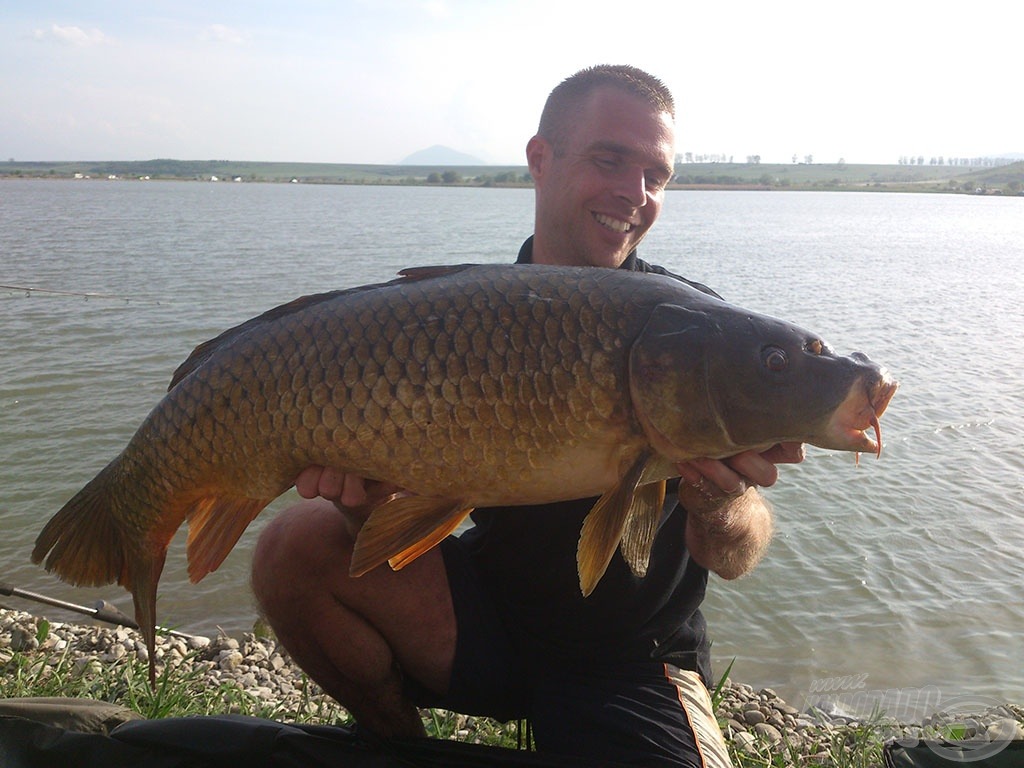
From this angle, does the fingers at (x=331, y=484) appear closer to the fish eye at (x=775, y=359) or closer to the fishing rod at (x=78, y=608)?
the fish eye at (x=775, y=359)

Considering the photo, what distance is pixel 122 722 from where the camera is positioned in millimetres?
2053

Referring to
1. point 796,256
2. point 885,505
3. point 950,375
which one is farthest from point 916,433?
point 796,256

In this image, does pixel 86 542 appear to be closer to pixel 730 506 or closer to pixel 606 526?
pixel 606 526

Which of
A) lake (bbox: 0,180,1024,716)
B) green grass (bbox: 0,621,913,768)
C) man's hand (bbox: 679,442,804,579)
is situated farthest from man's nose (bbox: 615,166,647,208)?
lake (bbox: 0,180,1024,716)

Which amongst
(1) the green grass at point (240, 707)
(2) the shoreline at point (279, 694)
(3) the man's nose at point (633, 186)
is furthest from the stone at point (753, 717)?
(3) the man's nose at point (633, 186)

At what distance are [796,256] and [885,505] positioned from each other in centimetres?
1576

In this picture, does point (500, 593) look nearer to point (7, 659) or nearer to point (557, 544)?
point (557, 544)

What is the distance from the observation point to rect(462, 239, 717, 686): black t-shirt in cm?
229

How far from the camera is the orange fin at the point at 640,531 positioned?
6.07 feet

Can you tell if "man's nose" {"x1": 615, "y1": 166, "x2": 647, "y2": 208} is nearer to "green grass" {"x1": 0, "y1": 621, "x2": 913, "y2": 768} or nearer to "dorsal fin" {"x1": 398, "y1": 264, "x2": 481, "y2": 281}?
"dorsal fin" {"x1": 398, "y1": 264, "x2": 481, "y2": 281}

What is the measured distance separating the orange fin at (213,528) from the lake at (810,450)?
7.40 ft

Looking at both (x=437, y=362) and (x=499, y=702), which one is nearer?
(x=437, y=362)

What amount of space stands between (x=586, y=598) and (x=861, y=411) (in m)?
0.97

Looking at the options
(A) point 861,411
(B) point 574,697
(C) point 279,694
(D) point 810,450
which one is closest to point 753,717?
(B) point 574,697
